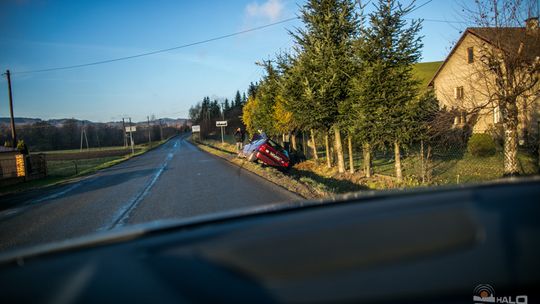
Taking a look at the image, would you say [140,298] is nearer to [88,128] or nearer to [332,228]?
[332,228]

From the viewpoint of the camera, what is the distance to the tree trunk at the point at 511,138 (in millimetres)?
9045

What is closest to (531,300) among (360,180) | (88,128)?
(360,180)

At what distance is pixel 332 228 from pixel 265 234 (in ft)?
0.67

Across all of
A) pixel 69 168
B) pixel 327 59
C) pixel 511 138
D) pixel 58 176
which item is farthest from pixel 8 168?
pixel 511 138

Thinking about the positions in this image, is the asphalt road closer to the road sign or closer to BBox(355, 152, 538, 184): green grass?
BBox(355, 152, 538, 184): green grass

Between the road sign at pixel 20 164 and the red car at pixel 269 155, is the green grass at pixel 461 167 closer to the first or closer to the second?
the red car at pixel 269 155

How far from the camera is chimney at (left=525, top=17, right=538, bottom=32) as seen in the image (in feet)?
27.5

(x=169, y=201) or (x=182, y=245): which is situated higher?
(x=182, y=245)

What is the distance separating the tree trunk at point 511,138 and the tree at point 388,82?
2466mm

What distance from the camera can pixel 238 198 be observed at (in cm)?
885

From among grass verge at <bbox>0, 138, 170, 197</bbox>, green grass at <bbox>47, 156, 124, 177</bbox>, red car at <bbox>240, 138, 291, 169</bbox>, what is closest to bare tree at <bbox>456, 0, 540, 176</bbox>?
red car at <bbox>240, 138, 291, 169</bbox>

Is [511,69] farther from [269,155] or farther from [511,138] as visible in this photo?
[269,155]
